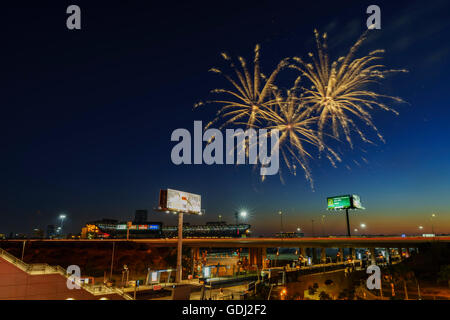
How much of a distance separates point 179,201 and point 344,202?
61477 millimetres

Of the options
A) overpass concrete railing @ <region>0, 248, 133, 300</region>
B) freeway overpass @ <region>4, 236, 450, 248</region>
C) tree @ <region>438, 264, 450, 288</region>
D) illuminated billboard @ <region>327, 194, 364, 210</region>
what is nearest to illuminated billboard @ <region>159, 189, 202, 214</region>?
overpass concrete railing @ <region>0, 248, 133, 300</region>

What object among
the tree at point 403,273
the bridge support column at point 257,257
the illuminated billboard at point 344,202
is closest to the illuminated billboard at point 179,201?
the tree at point 403,273

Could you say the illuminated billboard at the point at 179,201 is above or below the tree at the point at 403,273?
above

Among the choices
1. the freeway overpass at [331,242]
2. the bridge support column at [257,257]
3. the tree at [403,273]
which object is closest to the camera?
the tree at [403,273]

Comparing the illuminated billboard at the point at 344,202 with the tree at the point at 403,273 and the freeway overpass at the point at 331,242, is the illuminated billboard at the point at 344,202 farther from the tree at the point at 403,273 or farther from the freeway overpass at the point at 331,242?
the tree at the point at 403,273

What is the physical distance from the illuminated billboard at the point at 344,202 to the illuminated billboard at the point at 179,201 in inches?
2120

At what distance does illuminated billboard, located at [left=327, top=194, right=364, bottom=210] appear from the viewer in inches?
3536

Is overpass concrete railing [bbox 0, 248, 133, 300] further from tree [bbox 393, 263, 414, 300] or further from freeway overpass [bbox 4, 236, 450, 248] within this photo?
tree [bbox 393, 263, 414, 300]

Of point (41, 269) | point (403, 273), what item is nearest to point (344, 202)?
point (403, 273)

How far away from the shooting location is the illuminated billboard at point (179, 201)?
51.4m

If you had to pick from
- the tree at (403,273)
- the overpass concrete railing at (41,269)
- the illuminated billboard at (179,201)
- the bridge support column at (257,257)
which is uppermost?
the illuminated billboard at (179,201)

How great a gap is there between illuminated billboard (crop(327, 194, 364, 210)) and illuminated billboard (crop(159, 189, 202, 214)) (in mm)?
53843
